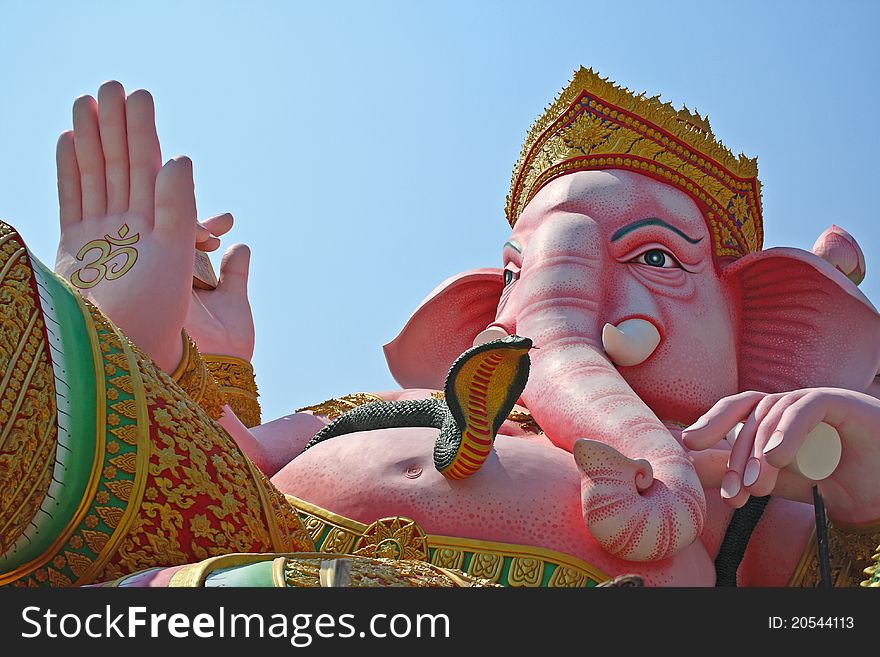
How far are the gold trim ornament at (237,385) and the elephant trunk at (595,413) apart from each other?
3.63ft

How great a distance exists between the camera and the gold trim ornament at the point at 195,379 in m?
2.92

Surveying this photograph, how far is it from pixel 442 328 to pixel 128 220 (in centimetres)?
148

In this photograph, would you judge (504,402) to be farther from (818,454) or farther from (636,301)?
(636,301)

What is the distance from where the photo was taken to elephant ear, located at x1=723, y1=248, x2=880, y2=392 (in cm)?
371

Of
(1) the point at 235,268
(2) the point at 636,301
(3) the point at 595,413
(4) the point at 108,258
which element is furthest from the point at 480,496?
(1) the point at 235,268

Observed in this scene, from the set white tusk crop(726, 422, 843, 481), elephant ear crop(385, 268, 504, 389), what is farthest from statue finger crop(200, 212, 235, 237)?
white tusk crop(726, 422, 843, 481)

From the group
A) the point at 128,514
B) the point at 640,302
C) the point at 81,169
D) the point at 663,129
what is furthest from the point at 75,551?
the point at 663,129

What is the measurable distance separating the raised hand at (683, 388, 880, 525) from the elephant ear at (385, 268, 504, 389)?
138cm

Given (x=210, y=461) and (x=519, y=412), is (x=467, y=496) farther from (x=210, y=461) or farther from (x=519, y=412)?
(x=210, y=461)

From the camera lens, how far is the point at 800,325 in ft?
12.5

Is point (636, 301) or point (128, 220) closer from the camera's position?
point (128, 220)

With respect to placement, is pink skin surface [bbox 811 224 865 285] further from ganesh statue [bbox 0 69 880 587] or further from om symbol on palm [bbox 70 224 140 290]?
→ om symbol on palm [bbox 70 224 140 290]

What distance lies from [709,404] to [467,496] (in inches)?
38.5

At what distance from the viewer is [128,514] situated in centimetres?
200
